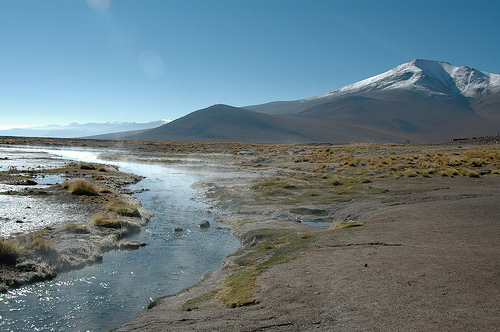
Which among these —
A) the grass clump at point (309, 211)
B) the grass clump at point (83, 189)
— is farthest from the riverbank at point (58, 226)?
the grass clump at point (309, 211)

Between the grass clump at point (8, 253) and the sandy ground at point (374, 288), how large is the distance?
200 inches

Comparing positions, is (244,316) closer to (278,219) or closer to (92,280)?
(92,280)

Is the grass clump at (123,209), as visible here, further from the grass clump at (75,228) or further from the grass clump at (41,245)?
the grass clump at (41,245)

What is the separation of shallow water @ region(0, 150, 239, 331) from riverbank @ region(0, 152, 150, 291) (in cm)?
54

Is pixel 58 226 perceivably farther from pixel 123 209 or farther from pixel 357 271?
pixel 357 271

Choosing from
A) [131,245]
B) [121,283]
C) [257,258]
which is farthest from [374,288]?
[131,245]

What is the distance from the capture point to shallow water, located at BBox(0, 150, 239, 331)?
26.2 ft

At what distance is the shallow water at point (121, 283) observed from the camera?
26.2 feet

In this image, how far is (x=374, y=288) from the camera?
746cm

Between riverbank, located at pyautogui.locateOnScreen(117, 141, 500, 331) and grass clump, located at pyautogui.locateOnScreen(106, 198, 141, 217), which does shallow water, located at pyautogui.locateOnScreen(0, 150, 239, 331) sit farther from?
grass clump, located at pyautogui.locateOnScreen(106, 198, 141, 217)

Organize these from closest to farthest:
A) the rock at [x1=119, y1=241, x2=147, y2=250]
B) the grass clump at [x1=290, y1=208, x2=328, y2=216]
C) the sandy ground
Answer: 1. the sandy ground
2. the rock at [x1=119, y1=241, x2=147, y2=250]
3. the grass clump at [x1=290, y1=208, x2=328, y2=216]

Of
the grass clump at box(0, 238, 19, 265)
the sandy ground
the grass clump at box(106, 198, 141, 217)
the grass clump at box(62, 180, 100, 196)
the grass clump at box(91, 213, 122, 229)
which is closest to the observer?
the sandy ground

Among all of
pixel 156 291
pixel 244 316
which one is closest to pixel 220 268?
pixel 156 291

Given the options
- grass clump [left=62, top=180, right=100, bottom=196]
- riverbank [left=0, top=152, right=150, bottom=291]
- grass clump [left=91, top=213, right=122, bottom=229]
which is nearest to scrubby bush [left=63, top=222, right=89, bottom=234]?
riverbank [left=0, top=152, right=150, bottom=291]
